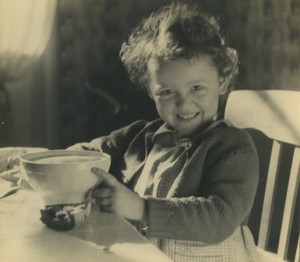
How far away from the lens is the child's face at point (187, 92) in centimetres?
57

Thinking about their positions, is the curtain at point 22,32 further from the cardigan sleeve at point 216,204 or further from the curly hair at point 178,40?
the cardigan sleeve at point 216,204

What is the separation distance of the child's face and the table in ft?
0.59

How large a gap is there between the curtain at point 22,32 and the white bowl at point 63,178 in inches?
5.1

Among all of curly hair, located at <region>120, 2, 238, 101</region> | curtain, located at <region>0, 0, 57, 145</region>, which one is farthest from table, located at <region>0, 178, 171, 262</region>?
curly hair, located at <region>120, 2, 238, 101</region>

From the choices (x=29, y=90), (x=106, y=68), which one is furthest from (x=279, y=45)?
(x=29, y=90)

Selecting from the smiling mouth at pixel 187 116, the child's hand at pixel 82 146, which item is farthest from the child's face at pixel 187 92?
the child's hand at pixel 82 146

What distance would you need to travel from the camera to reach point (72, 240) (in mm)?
439

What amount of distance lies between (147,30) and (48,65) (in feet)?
0.48

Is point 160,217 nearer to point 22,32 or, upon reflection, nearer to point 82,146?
point 82,146

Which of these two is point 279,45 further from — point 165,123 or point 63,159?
point 63,159

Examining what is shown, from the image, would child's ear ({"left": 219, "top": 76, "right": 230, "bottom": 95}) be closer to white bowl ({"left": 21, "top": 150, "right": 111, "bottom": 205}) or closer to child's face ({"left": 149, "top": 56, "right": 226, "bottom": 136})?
child's face ({"left": 149, "top": 56, "right": 226, "bottom": 136})

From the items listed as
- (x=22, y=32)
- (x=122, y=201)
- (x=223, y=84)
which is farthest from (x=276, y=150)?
(x=22, y=32)

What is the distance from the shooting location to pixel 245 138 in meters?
0.57

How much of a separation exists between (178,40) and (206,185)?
20 cm
